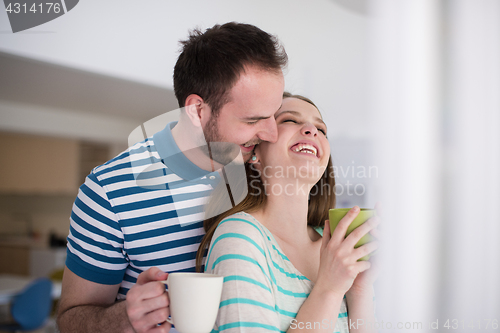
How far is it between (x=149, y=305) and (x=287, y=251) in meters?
0.34

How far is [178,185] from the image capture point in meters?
0.93

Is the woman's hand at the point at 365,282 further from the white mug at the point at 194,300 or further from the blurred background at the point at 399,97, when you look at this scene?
the white mug at the point at 194,300

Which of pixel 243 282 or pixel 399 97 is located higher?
pixel 399 97

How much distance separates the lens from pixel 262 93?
0.85 metres

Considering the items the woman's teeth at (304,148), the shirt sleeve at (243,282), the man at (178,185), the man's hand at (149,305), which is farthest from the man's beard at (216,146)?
the man's hand at (149,305)

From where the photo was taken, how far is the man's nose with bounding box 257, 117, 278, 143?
0.83 metres

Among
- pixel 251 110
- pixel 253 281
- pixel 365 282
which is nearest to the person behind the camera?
pixel 253 281

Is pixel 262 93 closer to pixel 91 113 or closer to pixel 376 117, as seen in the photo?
pixel 376 117

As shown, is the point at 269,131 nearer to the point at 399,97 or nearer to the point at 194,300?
the point at 399,97

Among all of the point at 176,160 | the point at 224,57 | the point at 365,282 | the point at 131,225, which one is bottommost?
the point at 365,282

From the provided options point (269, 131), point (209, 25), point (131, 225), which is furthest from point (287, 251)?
point (209, 25)

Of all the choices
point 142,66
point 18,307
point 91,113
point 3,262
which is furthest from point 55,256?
point 142,66

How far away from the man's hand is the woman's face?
36 centimetres

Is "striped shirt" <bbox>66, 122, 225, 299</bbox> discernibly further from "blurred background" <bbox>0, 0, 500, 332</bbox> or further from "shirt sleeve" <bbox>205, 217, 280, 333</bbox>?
"blurred background" <bbox>0, 0, 500, 332</bbox>
